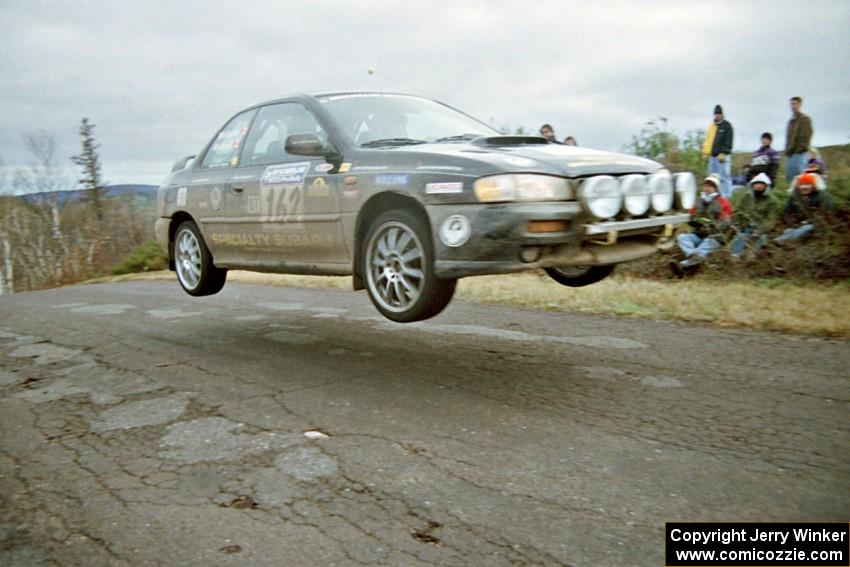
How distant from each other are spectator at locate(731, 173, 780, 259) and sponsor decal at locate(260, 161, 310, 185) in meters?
5.51

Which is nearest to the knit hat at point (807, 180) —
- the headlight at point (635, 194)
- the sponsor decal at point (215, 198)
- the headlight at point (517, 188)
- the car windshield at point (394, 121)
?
the car windshield at point (394, 121)

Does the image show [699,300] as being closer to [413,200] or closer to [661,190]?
[661,190]

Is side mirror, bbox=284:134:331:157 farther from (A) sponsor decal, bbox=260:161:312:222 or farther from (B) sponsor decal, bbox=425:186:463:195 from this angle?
(B) sponsor decal, bbox=425:186:463:195

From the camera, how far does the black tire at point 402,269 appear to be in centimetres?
416

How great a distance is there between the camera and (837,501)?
2.45 m

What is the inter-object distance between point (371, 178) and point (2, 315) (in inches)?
240

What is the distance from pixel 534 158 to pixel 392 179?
2.90 ft

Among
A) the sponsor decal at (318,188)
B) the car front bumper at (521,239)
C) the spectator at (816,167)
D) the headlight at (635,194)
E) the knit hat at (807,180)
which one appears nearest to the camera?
the car front bumper at (521,239)

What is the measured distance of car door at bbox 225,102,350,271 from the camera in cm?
486

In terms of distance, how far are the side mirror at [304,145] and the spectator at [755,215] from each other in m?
5.59

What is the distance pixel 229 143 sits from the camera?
20.1 ft

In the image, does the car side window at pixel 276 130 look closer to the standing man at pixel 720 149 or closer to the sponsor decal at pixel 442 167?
the sponsor decal at pixel 442 167

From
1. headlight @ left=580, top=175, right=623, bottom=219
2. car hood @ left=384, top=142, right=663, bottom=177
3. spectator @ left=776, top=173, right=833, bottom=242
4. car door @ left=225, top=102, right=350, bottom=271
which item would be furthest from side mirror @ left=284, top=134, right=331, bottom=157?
spectator @ left=776, top=173, right=833, bottom=242

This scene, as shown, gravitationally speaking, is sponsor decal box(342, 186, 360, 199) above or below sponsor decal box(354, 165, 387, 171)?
below
